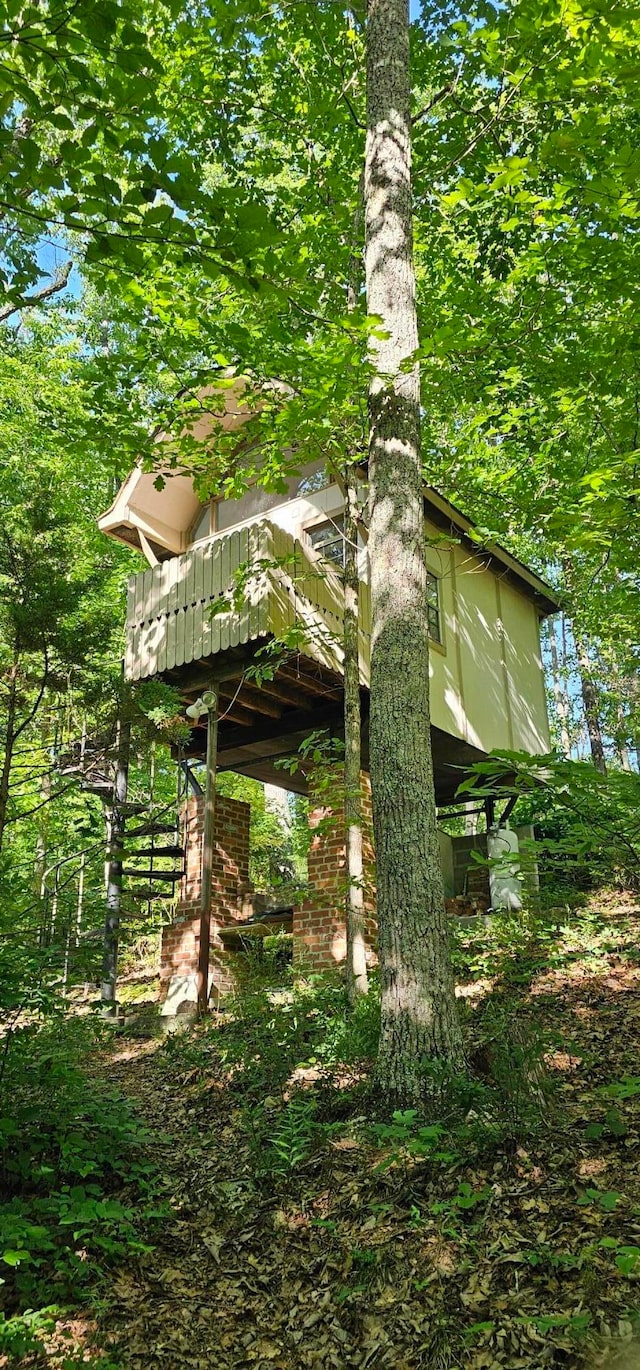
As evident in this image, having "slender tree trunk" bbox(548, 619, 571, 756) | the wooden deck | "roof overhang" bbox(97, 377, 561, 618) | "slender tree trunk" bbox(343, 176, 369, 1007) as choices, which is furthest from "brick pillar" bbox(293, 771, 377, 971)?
"slender tree trunk" bbox(548, 619, 571, 756)

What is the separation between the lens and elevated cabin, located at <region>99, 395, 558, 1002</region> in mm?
9273

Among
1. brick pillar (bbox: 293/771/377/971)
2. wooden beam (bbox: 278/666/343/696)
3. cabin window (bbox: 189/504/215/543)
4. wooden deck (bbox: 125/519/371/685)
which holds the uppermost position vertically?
cabin window (bbox: 189/504/215/543)

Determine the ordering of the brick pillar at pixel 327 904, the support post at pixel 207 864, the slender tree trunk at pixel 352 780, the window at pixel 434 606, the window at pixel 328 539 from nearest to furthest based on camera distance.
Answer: the slender tree trunk at pixel 352 780, the support post at pixel 207 864, the brick pillar at pixel 327 904, the window at pixel 328 539, the window at pixel 434 606

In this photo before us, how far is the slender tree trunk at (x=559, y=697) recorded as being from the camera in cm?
2584

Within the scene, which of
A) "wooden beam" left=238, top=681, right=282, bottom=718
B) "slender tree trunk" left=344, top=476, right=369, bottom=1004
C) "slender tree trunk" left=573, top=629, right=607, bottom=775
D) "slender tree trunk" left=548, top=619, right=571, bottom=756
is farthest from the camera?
"slender tree trunk" left=548, top=619, right=571, bottom=756

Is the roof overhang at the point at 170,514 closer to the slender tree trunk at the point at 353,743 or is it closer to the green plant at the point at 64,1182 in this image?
the slender tree trunk at the point at 353,743

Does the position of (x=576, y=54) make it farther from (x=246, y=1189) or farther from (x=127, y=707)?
(x=246, y=1189)

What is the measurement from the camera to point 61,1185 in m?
4.33

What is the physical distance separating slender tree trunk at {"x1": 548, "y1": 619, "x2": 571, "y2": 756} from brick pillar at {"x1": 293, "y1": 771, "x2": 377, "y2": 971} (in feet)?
55.2

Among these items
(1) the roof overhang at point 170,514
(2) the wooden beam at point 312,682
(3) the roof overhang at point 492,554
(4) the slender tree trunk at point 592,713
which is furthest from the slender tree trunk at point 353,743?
(4) the slender tree trunk at point 592,713

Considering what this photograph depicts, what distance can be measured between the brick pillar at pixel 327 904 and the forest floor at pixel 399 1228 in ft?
11.2

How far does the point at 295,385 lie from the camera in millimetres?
6461

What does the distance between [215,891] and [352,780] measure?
3312mm

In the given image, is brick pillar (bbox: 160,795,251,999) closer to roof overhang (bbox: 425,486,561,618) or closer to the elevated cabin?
the elevated cabin
